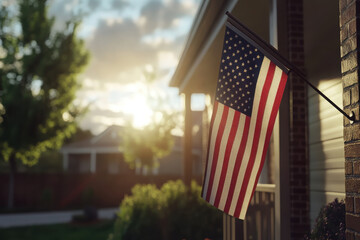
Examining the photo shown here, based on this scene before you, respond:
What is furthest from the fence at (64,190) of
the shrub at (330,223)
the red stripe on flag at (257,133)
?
the red stripe on flag at (257,133)

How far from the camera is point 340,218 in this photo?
4590 millimetres

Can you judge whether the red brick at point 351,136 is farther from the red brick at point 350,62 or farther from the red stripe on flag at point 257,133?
the red stripe on flag at point 257,133

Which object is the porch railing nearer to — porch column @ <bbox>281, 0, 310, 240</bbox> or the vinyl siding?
porch column @ <bbox>281, 0, 310, 240</bbox>

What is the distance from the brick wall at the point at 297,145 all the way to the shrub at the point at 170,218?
412 cm

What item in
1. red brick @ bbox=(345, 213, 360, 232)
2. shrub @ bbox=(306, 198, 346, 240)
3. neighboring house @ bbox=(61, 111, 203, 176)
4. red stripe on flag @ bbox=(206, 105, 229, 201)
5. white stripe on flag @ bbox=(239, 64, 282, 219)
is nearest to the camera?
red brick @ bbox=(345, 213, 360, 232)

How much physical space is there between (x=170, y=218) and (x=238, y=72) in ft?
21.6

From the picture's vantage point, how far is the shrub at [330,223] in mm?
4461

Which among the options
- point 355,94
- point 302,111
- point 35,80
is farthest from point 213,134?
point 35,80

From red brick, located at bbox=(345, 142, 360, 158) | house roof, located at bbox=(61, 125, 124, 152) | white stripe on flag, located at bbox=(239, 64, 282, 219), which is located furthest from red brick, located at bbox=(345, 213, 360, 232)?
house roof, located at bbox=(61, 125, 124, 152)

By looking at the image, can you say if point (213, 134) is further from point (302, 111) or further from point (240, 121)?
point (302, 111)

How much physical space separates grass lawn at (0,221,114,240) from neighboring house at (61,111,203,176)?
21.0m

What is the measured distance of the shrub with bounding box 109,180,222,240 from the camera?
379 inches

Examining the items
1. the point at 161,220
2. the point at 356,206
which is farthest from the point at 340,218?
the point at 161,220

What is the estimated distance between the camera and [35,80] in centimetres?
2106
